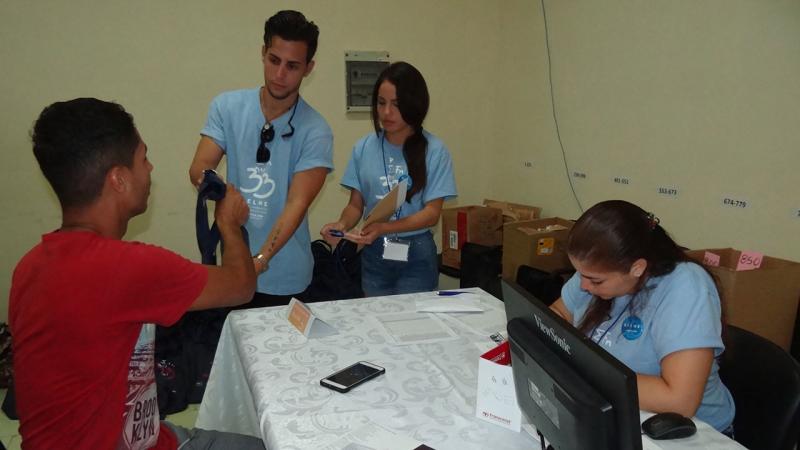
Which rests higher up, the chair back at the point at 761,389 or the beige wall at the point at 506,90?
the beige wall at the point at 506,90

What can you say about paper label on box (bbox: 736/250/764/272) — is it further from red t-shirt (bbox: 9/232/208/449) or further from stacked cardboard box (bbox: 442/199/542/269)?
red t-shirt (bbox: 9/232/208/449)

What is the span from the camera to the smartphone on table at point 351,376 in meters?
1.29

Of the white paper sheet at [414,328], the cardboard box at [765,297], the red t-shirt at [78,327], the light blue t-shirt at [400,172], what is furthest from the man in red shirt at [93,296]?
the cardboard box at [765,297]

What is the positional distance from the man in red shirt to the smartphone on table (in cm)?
31

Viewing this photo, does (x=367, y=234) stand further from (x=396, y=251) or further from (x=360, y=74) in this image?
(x=360, y=74)

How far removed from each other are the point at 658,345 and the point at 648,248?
0.73 ft

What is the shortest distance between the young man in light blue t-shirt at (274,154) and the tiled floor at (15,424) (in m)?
0.89

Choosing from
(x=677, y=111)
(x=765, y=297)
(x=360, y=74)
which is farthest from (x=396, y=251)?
(x=360, y=74)

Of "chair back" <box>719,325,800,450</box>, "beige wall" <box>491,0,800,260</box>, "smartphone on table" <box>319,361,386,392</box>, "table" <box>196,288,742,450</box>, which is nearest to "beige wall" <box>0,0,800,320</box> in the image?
"beige wall" <box>491,0,800,260</box>

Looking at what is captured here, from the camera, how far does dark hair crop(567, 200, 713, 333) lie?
1.28 metres

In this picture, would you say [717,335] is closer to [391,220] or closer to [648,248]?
[648,248]

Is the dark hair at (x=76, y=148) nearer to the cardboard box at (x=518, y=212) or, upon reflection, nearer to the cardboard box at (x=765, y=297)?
the cardboard box at (x=765, y=297)

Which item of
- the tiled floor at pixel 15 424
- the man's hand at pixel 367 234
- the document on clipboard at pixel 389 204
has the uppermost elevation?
the document on clipboard at pixel 389 204

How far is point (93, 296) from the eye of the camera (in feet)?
3.43
